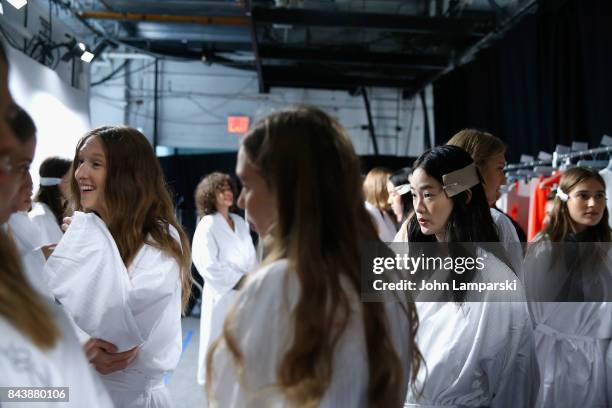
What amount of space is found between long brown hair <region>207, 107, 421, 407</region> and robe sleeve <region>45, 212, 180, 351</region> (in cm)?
72

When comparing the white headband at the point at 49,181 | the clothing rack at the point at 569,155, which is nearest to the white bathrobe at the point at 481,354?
the clothing rack at the point at 569,155

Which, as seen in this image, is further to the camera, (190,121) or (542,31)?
(190,121)

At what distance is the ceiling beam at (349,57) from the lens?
254 inches

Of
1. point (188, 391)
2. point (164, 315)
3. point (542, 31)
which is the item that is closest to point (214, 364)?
point (164, 315)

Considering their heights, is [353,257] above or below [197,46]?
below

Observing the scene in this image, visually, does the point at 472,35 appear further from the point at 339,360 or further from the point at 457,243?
the point at 339,360

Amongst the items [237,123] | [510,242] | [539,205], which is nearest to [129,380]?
[510,242]

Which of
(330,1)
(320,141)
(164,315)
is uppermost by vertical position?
(330,1)

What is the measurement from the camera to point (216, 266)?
450 centimetres

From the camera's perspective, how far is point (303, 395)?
88 centimetres

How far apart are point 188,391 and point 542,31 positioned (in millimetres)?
4200

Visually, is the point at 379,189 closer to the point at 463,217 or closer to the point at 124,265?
the point at 463,217

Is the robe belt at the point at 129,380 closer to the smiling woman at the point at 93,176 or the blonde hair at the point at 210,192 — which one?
the smiling woman at the point at 93,176

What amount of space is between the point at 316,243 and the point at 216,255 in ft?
12.4
